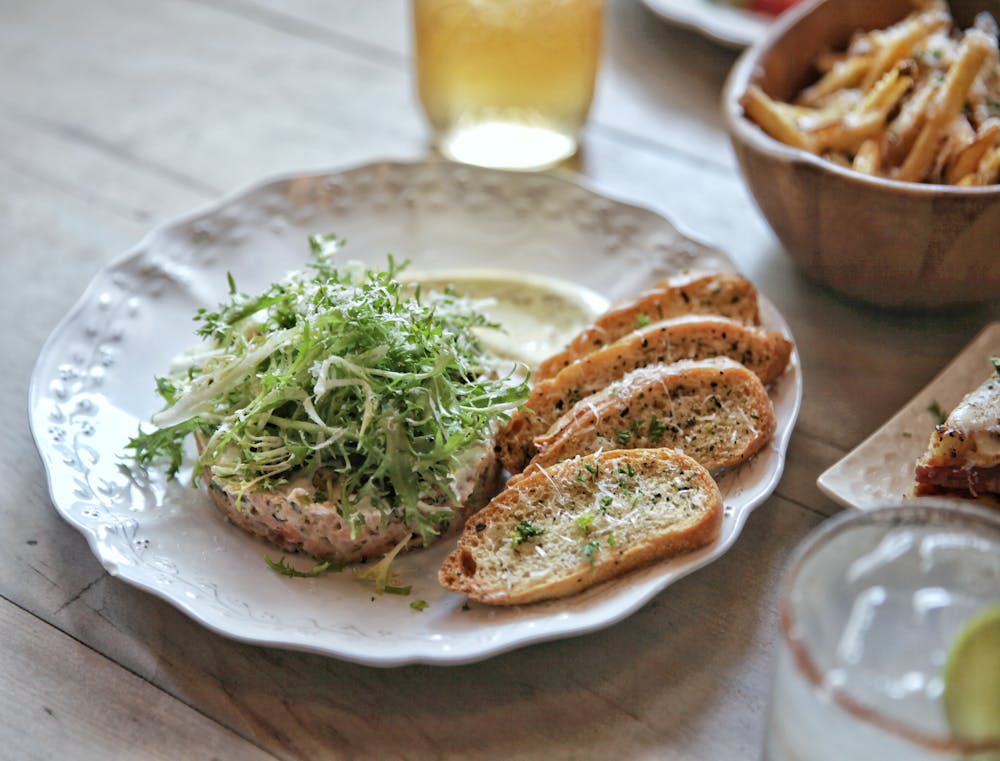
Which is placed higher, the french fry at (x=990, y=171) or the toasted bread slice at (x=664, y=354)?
the french fry at (x=990, y=171)

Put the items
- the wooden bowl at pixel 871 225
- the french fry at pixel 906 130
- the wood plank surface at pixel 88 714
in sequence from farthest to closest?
the french fry at pixel 906 130, the wooden bowl at pixel 871 225, the wood plank surface at pixel 88 714

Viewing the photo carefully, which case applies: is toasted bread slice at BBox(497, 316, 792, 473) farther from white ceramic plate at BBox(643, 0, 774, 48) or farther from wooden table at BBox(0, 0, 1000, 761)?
white ceramic plate at BBox(643, 0, 774, 48)

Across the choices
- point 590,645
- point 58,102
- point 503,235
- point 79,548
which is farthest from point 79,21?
point 590,645

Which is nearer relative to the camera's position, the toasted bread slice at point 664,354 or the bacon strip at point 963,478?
the bacon strip at point 963,478

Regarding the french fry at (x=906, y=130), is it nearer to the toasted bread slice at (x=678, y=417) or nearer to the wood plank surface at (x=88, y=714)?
the toasted bread slice at (x=678, y=417)

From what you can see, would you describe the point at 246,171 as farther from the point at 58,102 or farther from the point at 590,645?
the point at 590,645

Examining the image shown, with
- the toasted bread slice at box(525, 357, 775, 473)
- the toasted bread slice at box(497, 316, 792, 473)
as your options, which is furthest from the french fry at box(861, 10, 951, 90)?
the toasted bread slice at box(525, 357, 775, 473)

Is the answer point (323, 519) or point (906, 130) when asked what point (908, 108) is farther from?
point (323, 519)

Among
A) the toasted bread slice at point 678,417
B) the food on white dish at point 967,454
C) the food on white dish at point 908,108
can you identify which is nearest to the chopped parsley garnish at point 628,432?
the toasted bread slice at point 678,417
